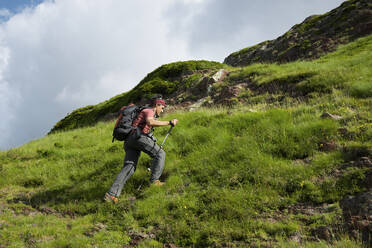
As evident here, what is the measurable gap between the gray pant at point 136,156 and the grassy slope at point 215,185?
0.45m

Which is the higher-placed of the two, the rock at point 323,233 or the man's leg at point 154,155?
the man's leg at point 154,155

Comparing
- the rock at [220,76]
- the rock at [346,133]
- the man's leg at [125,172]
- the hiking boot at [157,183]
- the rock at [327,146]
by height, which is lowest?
the rock at [327,146]

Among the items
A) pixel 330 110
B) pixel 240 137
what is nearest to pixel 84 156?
pixel 240 137

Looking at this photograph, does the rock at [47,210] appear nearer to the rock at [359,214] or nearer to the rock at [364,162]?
the rock at [359,214]

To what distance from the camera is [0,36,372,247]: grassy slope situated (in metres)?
4.74

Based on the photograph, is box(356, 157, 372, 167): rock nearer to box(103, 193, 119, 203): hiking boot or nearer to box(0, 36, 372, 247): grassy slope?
box(0, 36, 372, 247): grassy slope

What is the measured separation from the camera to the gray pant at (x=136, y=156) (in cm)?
661

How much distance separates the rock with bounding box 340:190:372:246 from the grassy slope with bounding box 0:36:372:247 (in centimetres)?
17

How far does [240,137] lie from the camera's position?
755 cm

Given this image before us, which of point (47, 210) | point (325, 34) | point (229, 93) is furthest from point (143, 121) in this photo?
point (325, 34)

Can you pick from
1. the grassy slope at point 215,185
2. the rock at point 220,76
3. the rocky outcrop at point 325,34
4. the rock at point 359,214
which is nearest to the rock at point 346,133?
the grassy slope at point 215,185

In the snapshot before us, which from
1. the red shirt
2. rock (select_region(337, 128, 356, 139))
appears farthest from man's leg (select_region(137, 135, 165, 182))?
rock (select_region(337, 128, 356, 139))

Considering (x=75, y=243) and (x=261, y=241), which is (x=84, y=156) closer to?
(x=75, y=243)

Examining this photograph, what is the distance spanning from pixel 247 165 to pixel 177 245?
2733 millimetres
